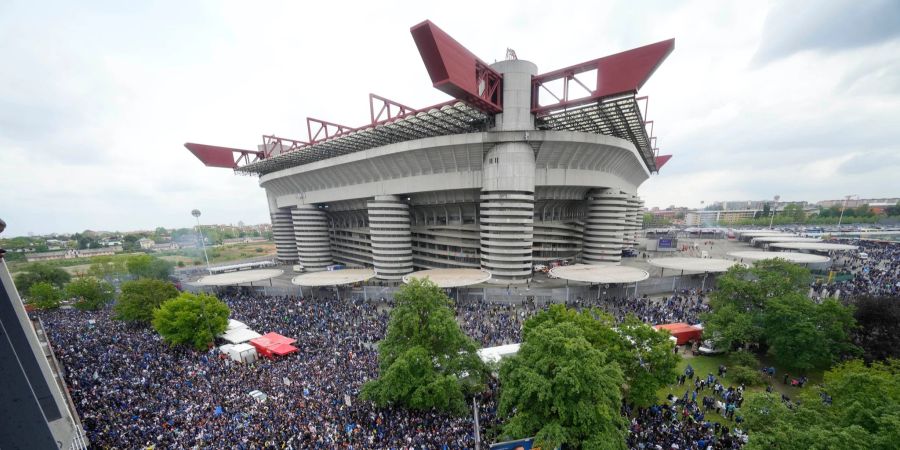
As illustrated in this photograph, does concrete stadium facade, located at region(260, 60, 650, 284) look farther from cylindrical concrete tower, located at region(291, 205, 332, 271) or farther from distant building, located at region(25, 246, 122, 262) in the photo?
distant building, located at region(25, 246, 122, 262)

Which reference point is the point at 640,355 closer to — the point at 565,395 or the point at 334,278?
the point at 565,395

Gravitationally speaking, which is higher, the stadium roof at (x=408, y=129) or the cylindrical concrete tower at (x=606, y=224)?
the stadium roof at (x=408, y=129)

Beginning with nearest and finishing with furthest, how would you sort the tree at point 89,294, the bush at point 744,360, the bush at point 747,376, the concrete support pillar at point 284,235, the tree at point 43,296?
the bush at point 747,376, the bush at point 744,360, the tree at point 89,294, the tree at point 43,296, the concrete support pillar at point 284,235

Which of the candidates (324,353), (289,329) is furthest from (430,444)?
(289,329)

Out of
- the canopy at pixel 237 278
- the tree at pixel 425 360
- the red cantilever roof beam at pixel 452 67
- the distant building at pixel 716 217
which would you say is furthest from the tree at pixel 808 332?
the distant building at pixel 716 217

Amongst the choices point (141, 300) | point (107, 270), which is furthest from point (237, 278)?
point (107, 270)

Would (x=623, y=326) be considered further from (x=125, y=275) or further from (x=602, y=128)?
(x=125, y=275)

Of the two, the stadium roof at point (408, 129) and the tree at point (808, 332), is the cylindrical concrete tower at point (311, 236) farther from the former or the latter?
the tree at point (808, 332)
